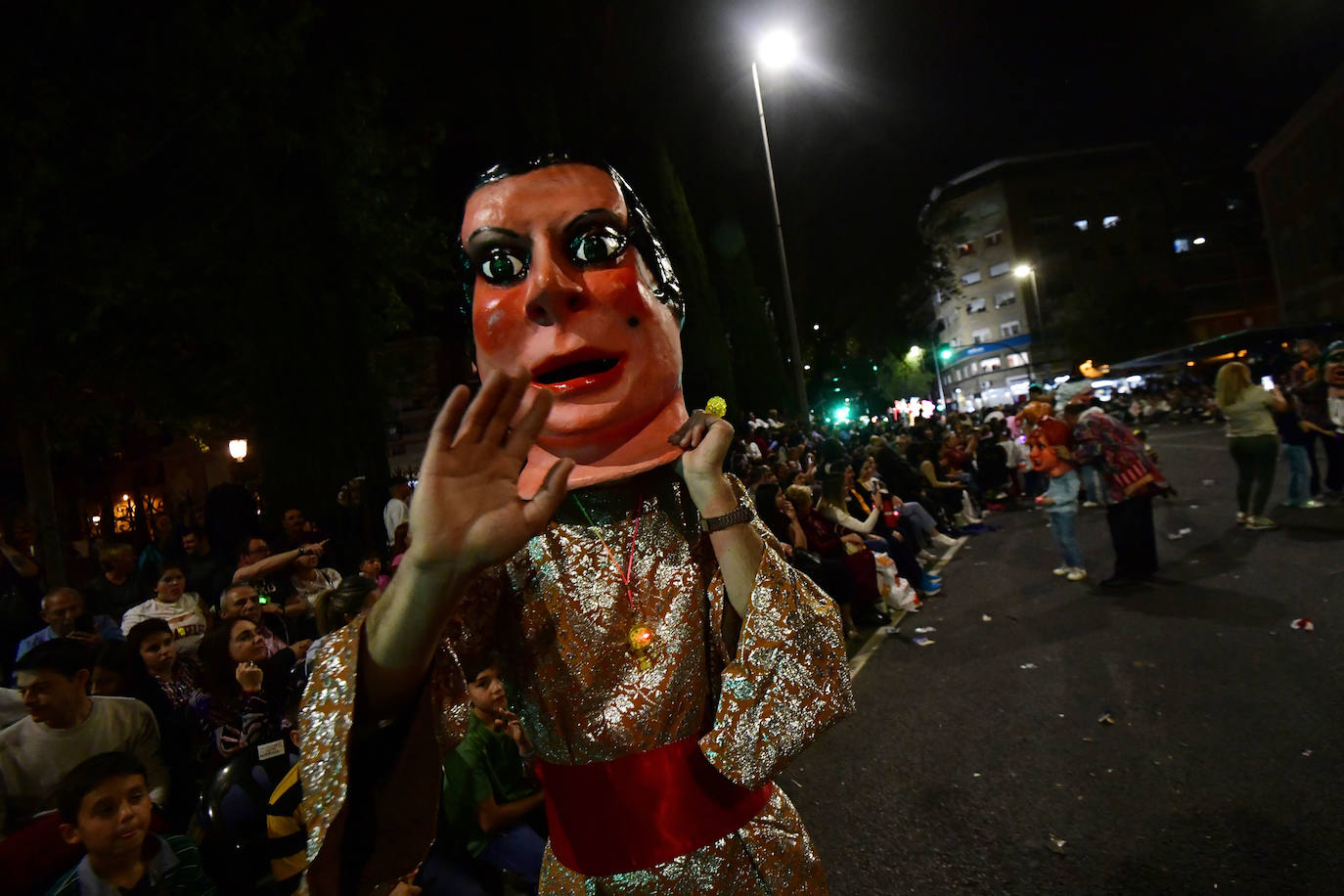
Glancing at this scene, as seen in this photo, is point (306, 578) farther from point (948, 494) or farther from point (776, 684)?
point (948, 494)

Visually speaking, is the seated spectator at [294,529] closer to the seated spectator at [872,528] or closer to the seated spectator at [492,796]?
the seated spectator at [492,796]

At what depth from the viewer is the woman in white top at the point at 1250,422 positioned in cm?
738

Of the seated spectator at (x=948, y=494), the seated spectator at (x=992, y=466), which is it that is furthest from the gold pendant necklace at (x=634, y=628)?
the seated spectator at (x=992, y=466)

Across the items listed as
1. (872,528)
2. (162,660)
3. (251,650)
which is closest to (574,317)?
(251,650)

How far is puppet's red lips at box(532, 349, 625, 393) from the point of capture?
148cm

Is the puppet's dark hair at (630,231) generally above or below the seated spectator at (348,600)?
above

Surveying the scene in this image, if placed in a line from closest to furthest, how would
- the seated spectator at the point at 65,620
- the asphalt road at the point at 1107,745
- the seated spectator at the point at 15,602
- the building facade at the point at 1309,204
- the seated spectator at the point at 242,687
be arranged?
the asphalt road at the point at 1107,745 < the seated spectator at the point at 242,687 < the seated spectator at the point at 65,620 < the seated spectator at the point at 15,602 < the building facade at the point at 1309,204

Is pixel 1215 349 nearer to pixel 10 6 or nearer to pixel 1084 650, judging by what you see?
pixel 1084 650

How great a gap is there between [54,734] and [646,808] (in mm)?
3598

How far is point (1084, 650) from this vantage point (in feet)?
17.8

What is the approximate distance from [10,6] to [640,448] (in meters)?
10.6

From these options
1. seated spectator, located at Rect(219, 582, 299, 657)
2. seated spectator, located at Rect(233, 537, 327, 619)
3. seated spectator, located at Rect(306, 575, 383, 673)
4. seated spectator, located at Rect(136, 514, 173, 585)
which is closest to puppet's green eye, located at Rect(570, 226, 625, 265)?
seated spectator, located at Rect(306, 575, 383, 673)

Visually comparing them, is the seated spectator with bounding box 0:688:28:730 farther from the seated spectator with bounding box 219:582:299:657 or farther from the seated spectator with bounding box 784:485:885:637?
the seated spectator with bounding box 784:485:885:637

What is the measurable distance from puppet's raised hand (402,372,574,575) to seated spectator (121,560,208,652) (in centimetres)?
546
